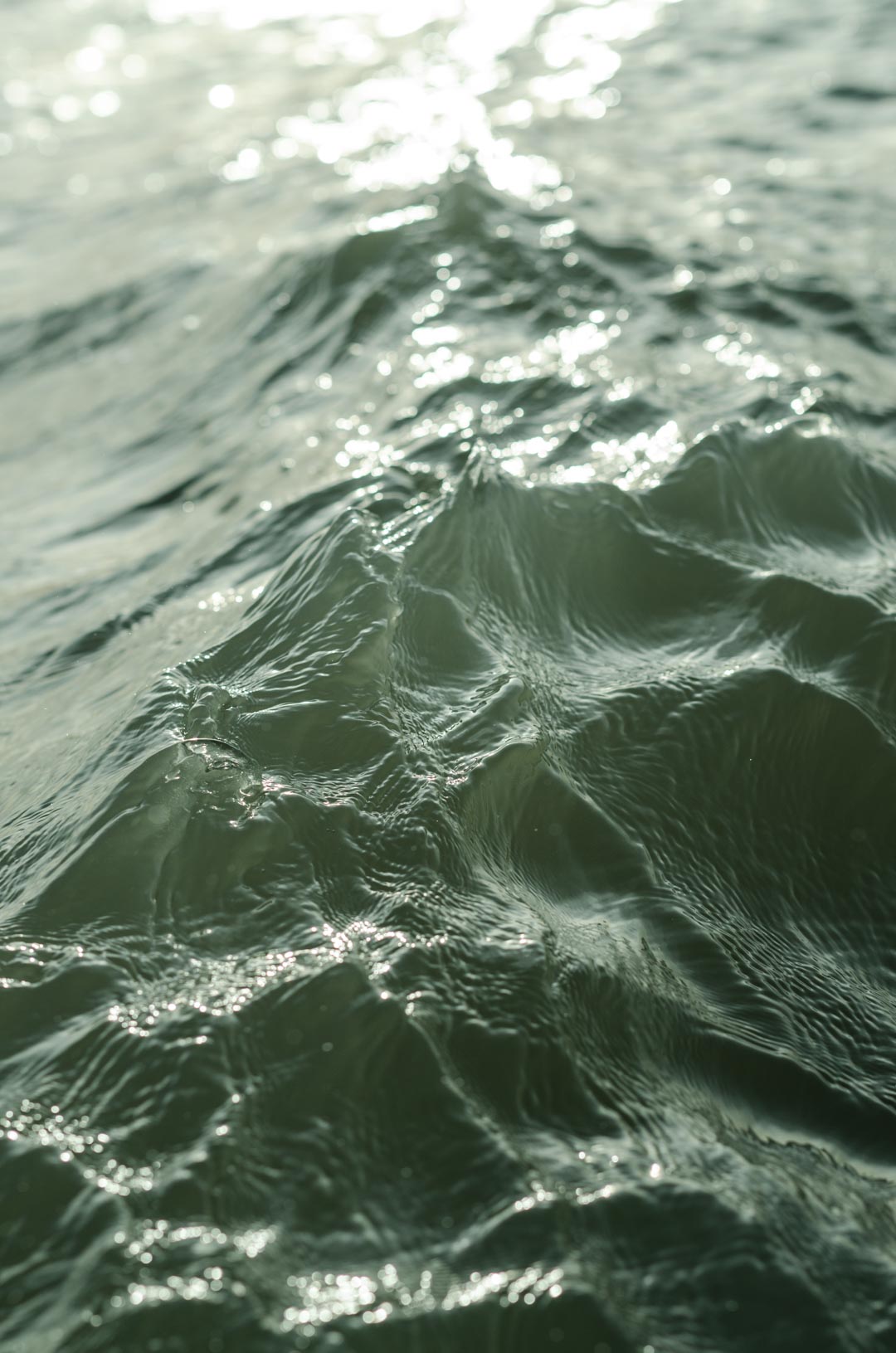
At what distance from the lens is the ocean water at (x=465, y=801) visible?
5.66 feet

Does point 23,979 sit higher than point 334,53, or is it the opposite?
point 334,53

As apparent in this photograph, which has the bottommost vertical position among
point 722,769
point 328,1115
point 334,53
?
point 722,769

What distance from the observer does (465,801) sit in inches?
96.7

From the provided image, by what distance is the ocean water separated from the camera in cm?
173

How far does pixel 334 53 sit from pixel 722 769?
8.13 meters

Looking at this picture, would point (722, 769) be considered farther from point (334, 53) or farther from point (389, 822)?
point (334, 53)

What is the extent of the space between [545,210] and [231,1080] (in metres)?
4.79

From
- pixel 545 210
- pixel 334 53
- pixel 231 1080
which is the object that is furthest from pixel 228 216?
pixel 231 1080

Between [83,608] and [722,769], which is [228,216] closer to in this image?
[83,608]

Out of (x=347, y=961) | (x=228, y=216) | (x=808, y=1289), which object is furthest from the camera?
(x=228, y=216)

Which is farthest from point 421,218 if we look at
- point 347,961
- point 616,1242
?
point 616,1242

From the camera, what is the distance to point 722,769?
265 cm

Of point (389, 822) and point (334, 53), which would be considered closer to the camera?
point (389, 822)

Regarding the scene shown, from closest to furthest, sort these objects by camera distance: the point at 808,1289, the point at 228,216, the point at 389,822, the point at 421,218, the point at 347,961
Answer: the point at 808,1289, the point at 347,961, the point at 389,822, the point at 421,218, the point at 228,216
